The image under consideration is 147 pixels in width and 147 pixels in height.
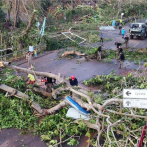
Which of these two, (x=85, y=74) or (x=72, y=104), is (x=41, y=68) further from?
(x=72, y=104)

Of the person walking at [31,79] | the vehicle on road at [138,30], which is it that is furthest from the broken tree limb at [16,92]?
the vehicle on road at [138,30]

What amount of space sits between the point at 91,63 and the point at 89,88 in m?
5.17

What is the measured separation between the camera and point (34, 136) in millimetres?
7277

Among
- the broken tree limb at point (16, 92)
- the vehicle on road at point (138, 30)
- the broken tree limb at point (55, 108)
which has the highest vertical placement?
the vehicle on road at point (138, 30)

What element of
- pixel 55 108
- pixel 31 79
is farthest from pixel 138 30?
pixel 55 108

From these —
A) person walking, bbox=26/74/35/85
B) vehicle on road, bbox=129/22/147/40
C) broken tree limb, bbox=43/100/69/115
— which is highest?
vehicle on road, bbox=129/22/147/40

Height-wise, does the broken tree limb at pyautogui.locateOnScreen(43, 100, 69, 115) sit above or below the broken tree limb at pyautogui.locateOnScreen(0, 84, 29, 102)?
below

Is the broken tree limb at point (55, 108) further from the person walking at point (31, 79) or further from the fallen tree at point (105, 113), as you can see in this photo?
the person walking at point (31, 79)

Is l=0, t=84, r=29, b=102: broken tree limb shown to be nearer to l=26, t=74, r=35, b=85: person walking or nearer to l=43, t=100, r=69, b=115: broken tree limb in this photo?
l=26, t=74, r=35, b=85: person walking

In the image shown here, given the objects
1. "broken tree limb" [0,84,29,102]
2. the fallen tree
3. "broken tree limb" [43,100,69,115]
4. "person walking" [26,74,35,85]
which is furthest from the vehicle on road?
"broken tree limb" [0,84,29,102]

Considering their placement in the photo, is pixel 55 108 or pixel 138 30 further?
pixel 138 30

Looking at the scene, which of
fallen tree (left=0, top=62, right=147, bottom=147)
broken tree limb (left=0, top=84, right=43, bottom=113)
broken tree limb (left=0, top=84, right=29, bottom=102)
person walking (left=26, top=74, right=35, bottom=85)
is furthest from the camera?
person walking (left=26, top=74, right=35, bottom=85)

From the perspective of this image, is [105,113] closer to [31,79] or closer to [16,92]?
[31,79]

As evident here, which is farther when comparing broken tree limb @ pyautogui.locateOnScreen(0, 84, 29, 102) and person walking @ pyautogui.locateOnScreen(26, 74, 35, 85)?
person walking @ pyautogui.locateOnScreen(26, 74, 35, 85)
